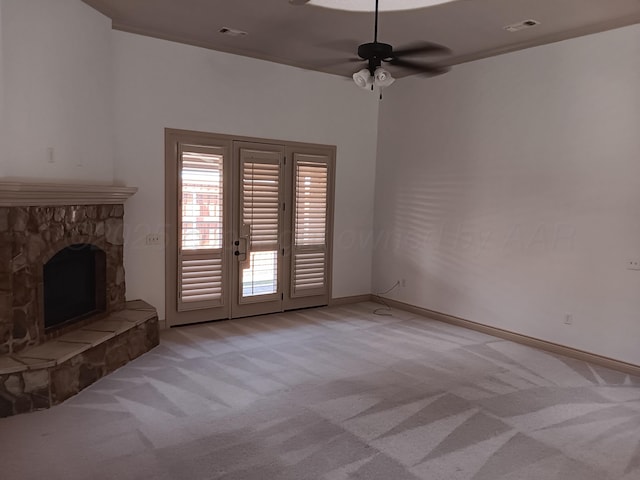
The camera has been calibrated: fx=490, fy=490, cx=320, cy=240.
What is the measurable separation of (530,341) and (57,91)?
16.7ft

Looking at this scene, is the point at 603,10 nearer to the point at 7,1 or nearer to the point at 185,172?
the point at 185,172

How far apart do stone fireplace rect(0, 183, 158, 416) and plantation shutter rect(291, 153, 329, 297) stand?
2.12 m

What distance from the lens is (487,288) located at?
5.64 meters

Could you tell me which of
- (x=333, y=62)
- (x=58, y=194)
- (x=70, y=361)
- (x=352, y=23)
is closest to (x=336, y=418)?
(x=70, y=361)

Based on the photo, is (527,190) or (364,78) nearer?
(364,78)

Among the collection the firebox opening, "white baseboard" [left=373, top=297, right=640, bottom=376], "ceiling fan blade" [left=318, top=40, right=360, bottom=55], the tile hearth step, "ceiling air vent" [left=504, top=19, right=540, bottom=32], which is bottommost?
"white baseboard" [left=373, top=297, right=640, bottom=376]

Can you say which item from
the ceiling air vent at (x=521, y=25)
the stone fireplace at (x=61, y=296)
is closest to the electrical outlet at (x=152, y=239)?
the stone fireplace at (x=61, y=296)

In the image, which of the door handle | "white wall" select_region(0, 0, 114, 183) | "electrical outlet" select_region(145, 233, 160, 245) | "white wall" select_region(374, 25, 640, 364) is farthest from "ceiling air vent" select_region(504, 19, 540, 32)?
"electrical outlet" select_region(145, 233, 160, 245)

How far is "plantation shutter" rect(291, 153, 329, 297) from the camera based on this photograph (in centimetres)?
637

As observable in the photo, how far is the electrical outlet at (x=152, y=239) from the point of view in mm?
5277

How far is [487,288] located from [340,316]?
1.85m

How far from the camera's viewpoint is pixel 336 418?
3.45 meters

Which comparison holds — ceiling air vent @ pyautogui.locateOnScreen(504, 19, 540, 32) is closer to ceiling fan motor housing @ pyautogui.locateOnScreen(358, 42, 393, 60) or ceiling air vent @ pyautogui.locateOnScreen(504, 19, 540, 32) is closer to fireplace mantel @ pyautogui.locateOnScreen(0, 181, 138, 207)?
ceiling fan motor housing @ pyautogui.locateOnScreen(358, 42, 393, 60)

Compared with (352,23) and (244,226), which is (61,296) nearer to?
(244,226)
